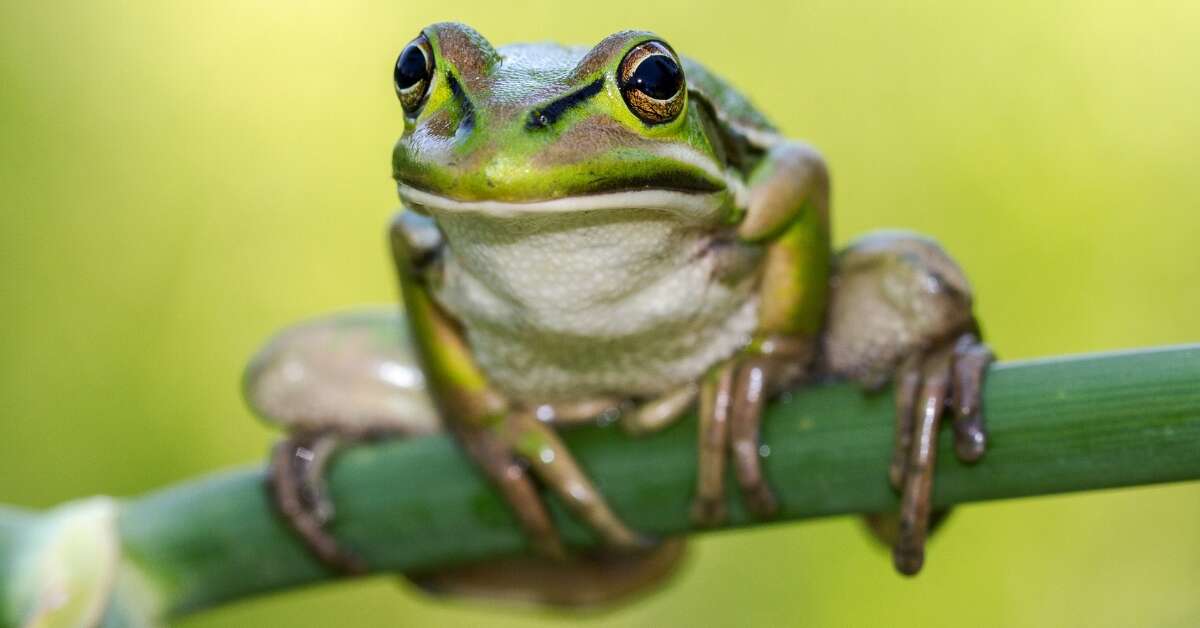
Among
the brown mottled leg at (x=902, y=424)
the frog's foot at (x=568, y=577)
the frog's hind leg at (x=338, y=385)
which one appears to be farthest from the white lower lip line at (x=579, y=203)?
the frog's foot at (x=568, y=577)

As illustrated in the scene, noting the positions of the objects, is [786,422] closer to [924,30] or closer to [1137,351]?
[1137,351]

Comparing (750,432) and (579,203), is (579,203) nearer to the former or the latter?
(579,203)

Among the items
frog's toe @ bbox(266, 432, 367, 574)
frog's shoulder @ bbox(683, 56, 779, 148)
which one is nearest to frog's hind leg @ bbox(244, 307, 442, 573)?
frog's toe @ bbox(266, 432, 367, 574)

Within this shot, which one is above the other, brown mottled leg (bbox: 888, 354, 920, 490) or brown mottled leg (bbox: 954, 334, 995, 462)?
brown mottled leg (bbox: 954, 334, 995, 462)

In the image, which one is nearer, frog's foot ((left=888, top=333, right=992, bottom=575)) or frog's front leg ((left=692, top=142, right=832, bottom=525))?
frog's foot ((left=888, top=333, right=992, bottom=575))

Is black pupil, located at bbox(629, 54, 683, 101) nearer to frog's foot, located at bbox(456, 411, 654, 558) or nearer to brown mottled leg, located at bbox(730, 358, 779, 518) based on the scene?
brown mottled leg, located at bbox(730, 358, 779, 518)

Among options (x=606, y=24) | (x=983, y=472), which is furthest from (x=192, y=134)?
(x=983, y=472)
